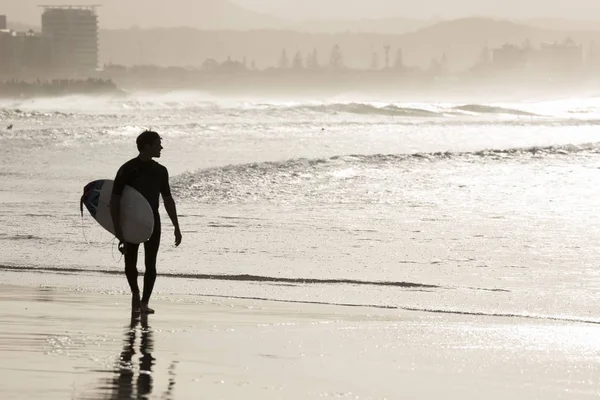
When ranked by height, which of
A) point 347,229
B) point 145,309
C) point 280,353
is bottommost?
point 347,229

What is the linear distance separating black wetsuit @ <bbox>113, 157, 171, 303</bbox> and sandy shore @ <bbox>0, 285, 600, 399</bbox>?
0.90ft

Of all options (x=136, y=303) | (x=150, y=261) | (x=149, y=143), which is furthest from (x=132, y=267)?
(x=149, y=143)

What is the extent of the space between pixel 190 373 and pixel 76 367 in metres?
0.62

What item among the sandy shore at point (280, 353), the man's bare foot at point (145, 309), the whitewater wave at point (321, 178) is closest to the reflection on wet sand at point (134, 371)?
the sandy shore at point (280, 353)

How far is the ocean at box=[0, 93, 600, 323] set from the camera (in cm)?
1092

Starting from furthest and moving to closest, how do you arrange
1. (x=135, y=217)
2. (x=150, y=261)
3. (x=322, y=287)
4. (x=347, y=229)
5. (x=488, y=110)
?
1. (x=488, y=110)
2. (x=347, y=229)
3. (x=322, y=287)
4. (x=150, y=261)
5. (x=135, y=217)

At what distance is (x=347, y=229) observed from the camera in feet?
53.5

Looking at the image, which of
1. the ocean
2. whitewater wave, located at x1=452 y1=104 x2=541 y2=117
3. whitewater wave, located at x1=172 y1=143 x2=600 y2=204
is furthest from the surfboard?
whitewater wave, located at x1=452 y1=104 x2=541 y2=117

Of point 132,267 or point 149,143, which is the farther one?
point 132,267

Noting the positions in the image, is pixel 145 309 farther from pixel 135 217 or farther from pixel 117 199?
pixel 117 199

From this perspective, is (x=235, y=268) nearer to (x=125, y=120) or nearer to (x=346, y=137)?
(x=346, y=137)

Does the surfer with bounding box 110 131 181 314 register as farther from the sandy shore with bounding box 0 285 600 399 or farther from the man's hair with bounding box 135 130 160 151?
A: the sandy shore with bounding box 0 285 600 399

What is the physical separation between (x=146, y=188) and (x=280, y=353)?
7.38 feet

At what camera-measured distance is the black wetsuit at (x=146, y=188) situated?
8969 millimetres
